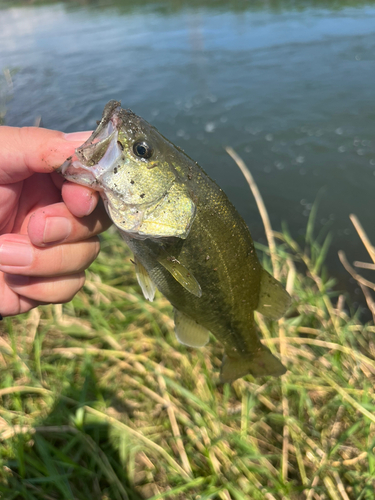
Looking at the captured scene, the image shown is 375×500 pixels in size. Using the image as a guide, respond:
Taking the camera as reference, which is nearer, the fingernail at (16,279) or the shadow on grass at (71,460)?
the fingernail at (16,279)

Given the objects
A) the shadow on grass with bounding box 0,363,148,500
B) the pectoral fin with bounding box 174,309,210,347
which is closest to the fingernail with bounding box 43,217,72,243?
the pectoral fin with bounding box 174,309,210,347

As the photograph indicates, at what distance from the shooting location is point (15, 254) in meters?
2.00

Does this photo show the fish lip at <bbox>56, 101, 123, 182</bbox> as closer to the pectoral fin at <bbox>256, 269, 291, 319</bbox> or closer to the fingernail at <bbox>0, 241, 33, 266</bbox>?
the fingernail at <bbox>0, 241, 33, 266</bbox>

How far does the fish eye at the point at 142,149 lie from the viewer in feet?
5.93

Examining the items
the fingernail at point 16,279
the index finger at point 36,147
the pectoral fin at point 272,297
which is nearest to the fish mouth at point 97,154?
the index finger at point 36,147

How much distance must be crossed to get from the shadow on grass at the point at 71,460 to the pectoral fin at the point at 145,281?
123cm

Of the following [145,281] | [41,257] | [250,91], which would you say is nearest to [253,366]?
[145,281]

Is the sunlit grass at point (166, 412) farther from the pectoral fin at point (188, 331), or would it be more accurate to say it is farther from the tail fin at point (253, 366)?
the pectoral fin at point (188, 331)

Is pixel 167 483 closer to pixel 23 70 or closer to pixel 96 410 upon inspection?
pixel 96 410

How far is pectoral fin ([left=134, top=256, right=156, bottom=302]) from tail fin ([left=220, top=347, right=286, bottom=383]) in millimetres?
891

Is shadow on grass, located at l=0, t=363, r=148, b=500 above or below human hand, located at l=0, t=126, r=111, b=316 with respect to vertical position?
below

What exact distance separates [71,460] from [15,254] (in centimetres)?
152

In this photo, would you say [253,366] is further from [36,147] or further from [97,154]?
[36,147]

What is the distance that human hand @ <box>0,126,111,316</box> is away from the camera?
1.85 metres
